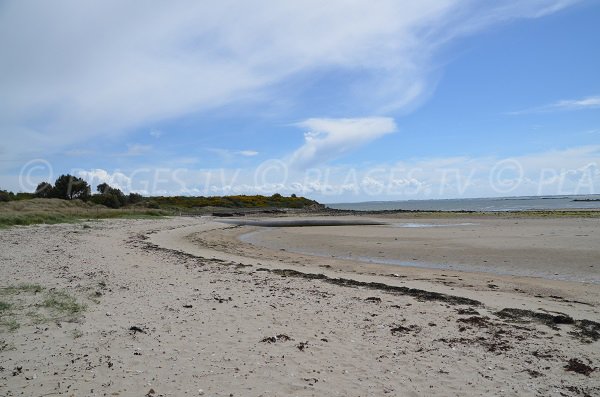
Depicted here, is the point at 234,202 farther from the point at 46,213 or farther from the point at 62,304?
the point at 62,304

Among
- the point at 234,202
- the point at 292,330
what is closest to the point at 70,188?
the point at 234,202

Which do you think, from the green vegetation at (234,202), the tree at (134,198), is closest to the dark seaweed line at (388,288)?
the tree at (134,198)

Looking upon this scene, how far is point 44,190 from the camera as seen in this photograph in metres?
64.3

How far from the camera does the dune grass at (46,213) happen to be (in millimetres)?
28875

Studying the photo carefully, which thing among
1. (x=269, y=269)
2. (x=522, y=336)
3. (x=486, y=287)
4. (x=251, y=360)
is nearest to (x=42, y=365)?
(x=251, y=360)

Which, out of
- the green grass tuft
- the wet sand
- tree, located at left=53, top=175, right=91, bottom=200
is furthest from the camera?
A: tree, located at left=53, top=175, right=91, bottom=200

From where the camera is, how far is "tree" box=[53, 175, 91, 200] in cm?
6259

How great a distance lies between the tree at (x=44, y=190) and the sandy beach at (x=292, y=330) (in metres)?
57.2

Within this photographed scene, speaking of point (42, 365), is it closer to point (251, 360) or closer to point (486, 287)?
point (251, 360)

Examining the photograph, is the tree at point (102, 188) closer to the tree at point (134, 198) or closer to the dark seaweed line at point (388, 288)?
the tree at point (134, 198)

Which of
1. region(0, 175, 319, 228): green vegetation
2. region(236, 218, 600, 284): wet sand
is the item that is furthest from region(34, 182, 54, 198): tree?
region(236, 218, 600, 284): wet sand

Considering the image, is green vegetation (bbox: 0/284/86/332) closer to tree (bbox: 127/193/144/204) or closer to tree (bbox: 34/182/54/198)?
tree (bbox: 34/182/54/198)

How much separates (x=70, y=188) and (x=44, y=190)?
492cm

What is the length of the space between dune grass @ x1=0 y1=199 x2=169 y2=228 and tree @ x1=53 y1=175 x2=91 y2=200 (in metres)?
10.3
